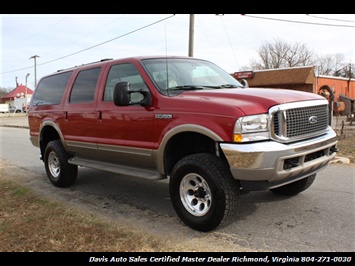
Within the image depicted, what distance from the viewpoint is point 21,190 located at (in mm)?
5887

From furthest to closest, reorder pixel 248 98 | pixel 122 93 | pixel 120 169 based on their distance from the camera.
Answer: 1. pixel 120 169
2. pixel 122 93
3. pixel 248 98

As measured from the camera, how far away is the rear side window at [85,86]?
5285 millimetres

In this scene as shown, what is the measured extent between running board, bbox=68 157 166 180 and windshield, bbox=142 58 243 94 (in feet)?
3.59

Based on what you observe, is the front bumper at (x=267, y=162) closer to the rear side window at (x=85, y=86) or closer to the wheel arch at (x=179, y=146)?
the wheel arch at (x=179, y=146)

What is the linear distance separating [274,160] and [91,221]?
8.03 feet

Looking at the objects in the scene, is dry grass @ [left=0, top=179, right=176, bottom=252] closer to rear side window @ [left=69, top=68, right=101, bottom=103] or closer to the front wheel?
the front wheel

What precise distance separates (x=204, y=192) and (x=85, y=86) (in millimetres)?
2890

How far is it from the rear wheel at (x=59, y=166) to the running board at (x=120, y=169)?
0.22 metres

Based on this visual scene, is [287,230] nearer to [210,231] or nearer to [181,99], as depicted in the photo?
[210,231]

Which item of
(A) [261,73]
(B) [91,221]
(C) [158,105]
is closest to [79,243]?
(B) [91,221]

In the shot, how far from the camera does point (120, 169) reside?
15.7 ft

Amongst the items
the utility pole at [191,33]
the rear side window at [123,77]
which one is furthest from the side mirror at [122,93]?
the utility pole at [191,33]

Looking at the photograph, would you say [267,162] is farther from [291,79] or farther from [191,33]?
[291,79]

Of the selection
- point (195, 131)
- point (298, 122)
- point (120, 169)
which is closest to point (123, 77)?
point (120, 169)
